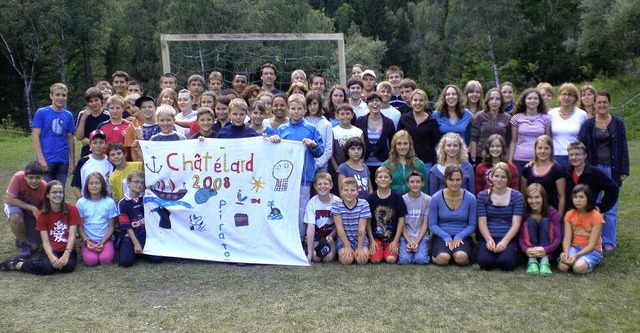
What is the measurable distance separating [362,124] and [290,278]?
2113 millimetres

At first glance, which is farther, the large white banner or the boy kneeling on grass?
the boy kneeling on grass

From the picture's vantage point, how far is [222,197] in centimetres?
628

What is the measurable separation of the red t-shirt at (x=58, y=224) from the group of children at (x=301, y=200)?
0.4 inches

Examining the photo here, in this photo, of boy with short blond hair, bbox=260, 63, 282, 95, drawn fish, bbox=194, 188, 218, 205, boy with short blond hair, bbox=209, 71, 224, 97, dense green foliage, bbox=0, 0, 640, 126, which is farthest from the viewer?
dense green foliage, bbox=0, 0, 640, 126

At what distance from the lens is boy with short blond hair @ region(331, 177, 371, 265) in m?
5.97

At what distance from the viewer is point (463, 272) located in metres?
5.63

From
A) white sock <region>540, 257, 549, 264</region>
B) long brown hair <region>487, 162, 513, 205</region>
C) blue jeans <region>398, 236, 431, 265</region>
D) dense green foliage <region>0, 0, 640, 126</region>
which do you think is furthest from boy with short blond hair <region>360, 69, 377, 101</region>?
dense green foliage <region>0, 0, 640, 126</region>

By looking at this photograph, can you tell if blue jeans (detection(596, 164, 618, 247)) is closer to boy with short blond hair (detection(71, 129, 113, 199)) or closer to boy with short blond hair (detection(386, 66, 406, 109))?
boy with short blond hair (detection(386, 66, 406, 109))

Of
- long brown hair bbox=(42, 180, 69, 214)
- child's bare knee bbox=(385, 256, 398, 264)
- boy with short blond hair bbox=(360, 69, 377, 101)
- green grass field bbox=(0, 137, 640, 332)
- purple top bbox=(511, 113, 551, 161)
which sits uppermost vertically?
boy with short blond hair bbox=(360, 69, 377, 101)

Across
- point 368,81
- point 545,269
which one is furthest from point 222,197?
point 545,269

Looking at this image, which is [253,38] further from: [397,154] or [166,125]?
[397,154]

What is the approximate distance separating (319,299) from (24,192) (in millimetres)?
Result: 3613

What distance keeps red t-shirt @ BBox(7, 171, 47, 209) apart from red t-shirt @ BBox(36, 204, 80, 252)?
18.9 inches

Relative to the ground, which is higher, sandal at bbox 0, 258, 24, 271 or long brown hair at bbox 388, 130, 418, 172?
long brown hair at bbox 388, 130, 418, 172
